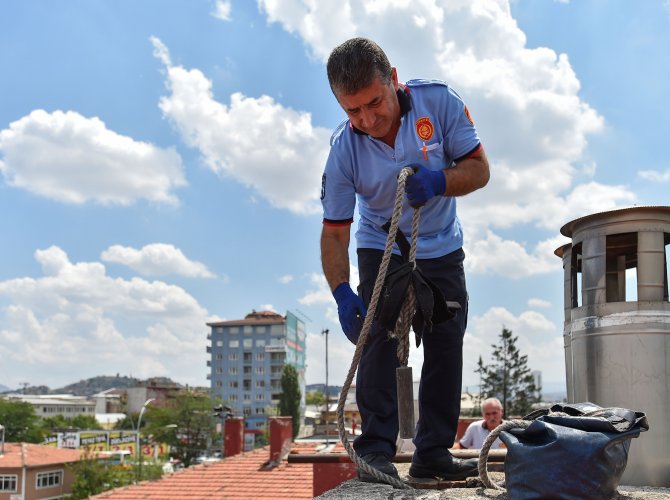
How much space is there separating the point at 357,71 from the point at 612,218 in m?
1.61

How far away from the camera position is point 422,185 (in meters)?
2.78

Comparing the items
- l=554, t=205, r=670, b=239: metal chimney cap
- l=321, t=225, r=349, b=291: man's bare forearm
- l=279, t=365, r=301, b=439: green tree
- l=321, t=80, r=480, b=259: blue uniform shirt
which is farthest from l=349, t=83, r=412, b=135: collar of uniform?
l=279, t=365, r=301, b=439: green tree

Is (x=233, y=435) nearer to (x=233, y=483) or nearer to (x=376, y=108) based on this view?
(x=233, y=483)

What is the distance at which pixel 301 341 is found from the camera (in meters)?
90.2

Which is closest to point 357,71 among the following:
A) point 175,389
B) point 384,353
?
point 384,353

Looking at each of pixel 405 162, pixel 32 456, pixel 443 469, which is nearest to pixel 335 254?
pixel 405 162

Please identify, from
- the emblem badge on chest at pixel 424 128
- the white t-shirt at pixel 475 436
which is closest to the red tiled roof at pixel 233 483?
the white t-shirt at pixel 475 436

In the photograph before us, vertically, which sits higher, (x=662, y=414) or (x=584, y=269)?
(x=584, y=269)

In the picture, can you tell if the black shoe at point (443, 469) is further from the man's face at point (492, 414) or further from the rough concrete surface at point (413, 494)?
the man's face at point (492, 414)

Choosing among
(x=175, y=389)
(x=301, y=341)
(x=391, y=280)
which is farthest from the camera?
(x=175, y=389)

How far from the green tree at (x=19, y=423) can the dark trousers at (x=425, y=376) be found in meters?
75.6

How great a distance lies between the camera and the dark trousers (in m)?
3.03

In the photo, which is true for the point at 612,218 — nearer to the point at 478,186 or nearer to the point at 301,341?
the point at 478,186

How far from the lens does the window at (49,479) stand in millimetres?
44094
